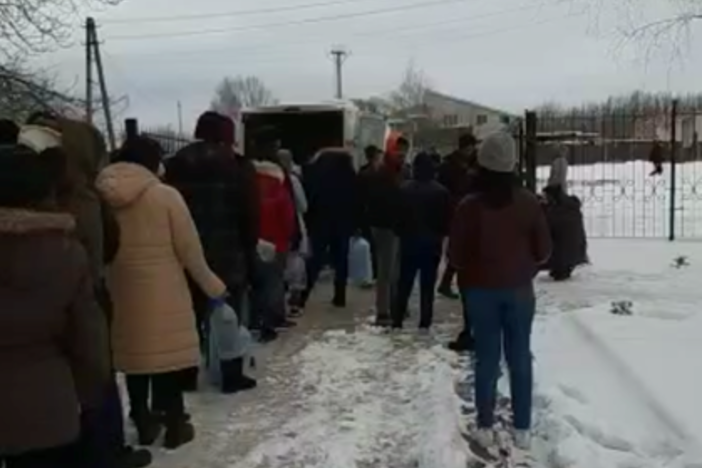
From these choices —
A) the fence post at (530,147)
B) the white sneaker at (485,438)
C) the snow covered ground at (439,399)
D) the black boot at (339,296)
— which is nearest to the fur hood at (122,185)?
the snow covered ground at (439,399)

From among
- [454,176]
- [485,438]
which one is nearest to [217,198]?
[485,438]

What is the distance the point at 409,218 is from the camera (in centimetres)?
992

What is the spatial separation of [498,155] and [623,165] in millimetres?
31879

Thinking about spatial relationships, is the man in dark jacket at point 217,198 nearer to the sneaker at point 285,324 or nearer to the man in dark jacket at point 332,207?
the sneaker at point 285,324

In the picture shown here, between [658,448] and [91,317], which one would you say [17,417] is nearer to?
[91,317]

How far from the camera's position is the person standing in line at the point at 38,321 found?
3629mm

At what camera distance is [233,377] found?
7953mm

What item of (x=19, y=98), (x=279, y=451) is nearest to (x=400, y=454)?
(x=279, y=451)

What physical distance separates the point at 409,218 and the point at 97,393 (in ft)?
20.3

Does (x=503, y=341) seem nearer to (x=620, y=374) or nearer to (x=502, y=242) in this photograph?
(x=502, y=242)

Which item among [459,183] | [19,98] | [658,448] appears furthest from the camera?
[19,98]

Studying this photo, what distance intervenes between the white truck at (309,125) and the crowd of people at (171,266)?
626 centimetres

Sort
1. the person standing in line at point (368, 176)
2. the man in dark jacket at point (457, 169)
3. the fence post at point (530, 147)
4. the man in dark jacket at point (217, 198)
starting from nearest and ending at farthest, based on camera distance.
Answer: the man in dark jacket at point (217, 198) < the man in dark jacket at point (457, 169) < the person standing in line at point (368, 176) < the fence post at point (530, 147)

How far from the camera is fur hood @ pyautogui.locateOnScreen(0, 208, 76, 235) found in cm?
362
